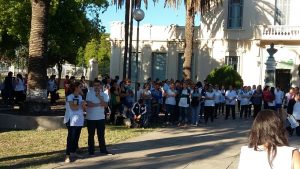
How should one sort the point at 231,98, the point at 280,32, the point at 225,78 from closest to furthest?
the point at 231,98, the point at 225,78, the point at 280,32

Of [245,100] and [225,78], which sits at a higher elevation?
[225,78]

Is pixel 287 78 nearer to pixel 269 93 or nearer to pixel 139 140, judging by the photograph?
pixel 269 93

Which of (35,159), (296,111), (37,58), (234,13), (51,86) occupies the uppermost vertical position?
(234,13)

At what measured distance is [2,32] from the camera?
2825 cm

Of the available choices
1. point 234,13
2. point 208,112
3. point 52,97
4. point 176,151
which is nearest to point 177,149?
point 176,151

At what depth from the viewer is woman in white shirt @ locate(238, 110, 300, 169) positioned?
3491mm

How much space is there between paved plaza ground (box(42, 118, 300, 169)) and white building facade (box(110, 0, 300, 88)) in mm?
18495

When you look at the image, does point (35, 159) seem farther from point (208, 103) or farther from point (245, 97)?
point (245, 97)

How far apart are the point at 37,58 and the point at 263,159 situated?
1301 cm

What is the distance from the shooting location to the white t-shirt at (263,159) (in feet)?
11.6

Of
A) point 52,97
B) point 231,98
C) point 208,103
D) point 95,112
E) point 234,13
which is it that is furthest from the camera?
point 234,13

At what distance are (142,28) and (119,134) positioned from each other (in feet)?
86.0

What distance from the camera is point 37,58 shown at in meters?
15.8

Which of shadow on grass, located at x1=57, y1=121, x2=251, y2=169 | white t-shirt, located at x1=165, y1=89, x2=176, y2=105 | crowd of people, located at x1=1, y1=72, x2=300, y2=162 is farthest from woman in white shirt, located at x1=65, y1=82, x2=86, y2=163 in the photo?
white t-shirt, located at x1=165, y1=89, x2=176, y2=105
